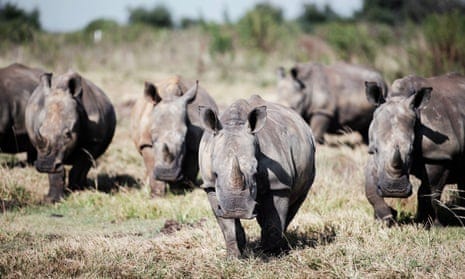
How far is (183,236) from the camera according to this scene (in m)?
7.55

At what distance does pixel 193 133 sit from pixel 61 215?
196 cm

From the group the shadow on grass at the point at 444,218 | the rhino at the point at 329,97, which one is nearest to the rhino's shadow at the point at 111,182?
the shadow on grass at the point at 444,218

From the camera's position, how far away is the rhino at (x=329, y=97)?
14781mm

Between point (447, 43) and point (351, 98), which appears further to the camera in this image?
point (447, 43)

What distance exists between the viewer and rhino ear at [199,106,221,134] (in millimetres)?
6254

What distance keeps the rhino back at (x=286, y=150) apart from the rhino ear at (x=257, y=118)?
19 centimetres

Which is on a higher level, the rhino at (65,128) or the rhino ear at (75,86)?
the rhino ear at (75,86)

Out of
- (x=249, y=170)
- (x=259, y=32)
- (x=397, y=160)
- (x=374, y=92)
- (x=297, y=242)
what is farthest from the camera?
(x=259, y=32)

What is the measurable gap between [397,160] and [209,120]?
214 cm

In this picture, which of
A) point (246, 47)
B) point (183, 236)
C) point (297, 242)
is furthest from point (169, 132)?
point (246, 47)

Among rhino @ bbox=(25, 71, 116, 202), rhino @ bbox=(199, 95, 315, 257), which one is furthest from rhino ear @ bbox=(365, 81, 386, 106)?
rhino @ bbox=(25, 71, 116, 202)

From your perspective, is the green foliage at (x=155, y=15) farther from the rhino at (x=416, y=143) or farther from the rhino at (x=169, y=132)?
the rhino at (x=416, y=143)

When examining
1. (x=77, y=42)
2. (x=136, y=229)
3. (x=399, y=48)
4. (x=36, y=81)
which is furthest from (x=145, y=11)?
(x=136, y=229)

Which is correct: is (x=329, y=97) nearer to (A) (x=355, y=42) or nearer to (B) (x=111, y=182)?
(B) (x=111, y=182)
